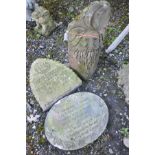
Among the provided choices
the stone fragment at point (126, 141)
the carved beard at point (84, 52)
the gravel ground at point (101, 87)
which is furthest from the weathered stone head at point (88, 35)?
the stone fragment at point (126, 141)

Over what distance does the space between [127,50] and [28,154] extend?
33.8 inches

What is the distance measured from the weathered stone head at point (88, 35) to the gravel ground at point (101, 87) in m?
0.11

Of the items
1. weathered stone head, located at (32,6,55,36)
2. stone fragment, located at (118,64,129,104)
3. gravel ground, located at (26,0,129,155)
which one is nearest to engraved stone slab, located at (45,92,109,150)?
gravel ground, located at (26,0,129,155)

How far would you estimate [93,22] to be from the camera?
2.59 metres

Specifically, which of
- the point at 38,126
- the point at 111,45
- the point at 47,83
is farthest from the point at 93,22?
the point at 38,126

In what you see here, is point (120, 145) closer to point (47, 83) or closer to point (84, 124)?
point (84, 124)

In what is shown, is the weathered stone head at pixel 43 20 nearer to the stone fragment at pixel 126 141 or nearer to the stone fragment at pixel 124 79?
the stone fragment at pixel 124 79

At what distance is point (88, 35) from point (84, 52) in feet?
0.38

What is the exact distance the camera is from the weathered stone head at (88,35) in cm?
258

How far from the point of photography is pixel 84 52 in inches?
104

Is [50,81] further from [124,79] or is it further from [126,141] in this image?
[126,141]

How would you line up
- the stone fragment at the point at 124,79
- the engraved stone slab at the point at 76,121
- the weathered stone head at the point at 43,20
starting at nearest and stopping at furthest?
the engraved stone slab at the point at 76,121 → the stone fragment at the point at 124,79 → the weathered stone head at the point at 43,20

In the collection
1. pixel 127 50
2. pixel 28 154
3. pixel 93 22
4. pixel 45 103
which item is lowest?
pixel 28 154

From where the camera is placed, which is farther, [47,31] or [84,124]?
[47,31]
